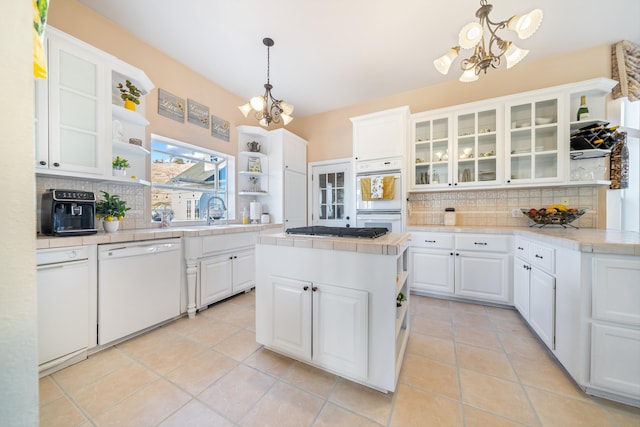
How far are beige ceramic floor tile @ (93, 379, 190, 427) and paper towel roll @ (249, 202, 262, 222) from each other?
8.09 ft

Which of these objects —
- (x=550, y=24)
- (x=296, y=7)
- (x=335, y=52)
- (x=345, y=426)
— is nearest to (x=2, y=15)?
(x=345, y=426)

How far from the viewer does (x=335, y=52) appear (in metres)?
2.65

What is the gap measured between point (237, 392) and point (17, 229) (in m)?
1.45

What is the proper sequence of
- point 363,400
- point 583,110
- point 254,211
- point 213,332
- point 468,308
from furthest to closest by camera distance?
point 254,211
point 468,308
point 583,110
point 213,332
point 363,400

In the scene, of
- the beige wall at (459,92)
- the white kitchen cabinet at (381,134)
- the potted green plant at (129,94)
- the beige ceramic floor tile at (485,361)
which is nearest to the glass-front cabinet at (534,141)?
the beige wall at (459,92)

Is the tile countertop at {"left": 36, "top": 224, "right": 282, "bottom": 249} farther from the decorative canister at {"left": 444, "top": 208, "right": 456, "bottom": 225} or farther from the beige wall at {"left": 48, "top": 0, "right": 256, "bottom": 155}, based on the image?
the decorative canister at {"left": 444, "top": 208, "right": 456, "bottom": 225}

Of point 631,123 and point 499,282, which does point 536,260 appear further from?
point 631,123

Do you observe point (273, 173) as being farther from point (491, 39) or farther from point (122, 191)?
point (491, 39)

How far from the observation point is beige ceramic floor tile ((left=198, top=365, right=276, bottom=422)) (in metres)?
1.25

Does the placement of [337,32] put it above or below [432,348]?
above

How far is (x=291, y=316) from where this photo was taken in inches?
60.7

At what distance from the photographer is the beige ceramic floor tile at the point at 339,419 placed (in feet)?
3.78

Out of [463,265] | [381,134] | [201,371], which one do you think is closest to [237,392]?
[201,371]

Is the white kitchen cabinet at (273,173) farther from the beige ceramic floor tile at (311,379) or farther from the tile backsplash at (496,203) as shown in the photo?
the beige ceramic floor tile at (311,379)
